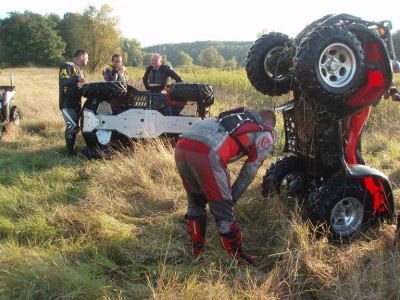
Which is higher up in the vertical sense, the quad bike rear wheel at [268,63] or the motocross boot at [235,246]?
the quad bike rear wheel at [268,63]

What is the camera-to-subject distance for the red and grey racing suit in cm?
330

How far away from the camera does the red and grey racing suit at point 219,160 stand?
10.8 feet

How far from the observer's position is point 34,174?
224 inches

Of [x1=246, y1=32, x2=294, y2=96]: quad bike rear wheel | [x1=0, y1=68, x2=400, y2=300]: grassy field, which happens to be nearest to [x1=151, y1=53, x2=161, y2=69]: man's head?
[x1=0, y1=68, x2=400, y2=300]: grassy field

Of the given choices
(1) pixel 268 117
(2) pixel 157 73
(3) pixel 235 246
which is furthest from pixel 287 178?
(2) pixel 157 73

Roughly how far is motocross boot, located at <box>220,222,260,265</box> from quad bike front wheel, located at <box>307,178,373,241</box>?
27.0 inches

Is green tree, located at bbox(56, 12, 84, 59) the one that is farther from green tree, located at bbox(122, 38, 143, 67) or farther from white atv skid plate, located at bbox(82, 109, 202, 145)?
white atv skid plate, located at bbox(82, 109, 202, 145)

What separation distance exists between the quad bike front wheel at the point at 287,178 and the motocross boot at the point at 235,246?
3.60 ft

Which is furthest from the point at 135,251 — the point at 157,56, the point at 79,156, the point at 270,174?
the point at 157,56

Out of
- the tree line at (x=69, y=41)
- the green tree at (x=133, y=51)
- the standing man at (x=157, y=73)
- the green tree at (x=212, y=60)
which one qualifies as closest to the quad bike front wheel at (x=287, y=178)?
the standing man at (x=157, y=73)

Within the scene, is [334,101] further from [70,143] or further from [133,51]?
[133,51]

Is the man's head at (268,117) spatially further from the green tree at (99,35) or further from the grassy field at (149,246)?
the green tree at (99,35)

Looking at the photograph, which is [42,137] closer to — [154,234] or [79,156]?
[79,156]

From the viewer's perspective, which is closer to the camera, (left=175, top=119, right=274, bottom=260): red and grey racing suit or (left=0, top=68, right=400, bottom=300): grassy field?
(left=0, top=68, right=400, bottom=300): grassy field
